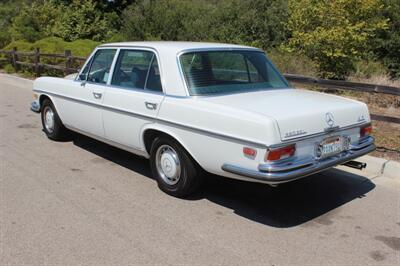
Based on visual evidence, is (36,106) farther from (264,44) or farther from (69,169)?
(264,44)

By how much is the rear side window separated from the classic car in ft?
0.04

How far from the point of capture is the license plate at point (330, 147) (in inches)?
169

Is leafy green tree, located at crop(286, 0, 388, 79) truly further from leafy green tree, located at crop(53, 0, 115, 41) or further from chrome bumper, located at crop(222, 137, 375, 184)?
leafy green tree, located at crop(53, 0, 115, 41)

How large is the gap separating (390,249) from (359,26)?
981 cm

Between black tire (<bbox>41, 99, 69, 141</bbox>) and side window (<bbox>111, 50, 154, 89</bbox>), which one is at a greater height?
side window (<bbox>111, 50, 154, 89</bbox>)

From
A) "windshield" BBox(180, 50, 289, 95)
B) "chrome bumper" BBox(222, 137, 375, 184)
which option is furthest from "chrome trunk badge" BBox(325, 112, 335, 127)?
"windshield" BBox(180, 50, 289, 95)

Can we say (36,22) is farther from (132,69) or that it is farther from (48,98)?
(132,69)

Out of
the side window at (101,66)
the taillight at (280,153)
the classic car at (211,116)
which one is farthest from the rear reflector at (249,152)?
the side window at (101,66)

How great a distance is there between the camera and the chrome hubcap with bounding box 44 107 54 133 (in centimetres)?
721

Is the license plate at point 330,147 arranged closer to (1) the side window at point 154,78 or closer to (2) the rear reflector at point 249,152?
(2) the rear reflector at point 249,152

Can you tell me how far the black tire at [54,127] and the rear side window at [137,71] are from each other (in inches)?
73.8

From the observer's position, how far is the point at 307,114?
418 centimetres

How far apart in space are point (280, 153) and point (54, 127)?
4438mm

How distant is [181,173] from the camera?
15.7 ft
